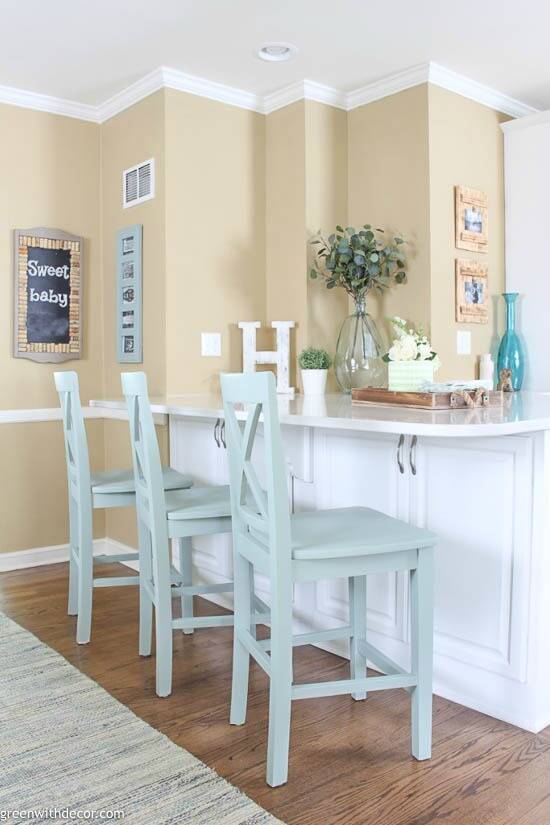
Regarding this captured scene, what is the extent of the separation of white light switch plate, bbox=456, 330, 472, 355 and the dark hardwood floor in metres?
1.77

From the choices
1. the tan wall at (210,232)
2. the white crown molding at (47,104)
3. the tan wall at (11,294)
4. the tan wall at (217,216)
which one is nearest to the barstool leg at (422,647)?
the tan wall at (217,216)

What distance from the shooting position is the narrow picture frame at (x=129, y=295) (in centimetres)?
371

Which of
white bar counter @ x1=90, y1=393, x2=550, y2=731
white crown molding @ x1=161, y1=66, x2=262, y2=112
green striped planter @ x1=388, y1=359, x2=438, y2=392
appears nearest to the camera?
white bar counter @ x1=90, y1=393, x2=550, y2=731

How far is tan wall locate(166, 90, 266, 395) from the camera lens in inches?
141

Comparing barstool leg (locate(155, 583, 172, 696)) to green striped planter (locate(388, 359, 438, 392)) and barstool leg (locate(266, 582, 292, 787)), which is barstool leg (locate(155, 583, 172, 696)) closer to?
barstool leg (locate(266, 582, 292, 787))

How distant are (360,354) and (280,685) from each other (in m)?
2.03

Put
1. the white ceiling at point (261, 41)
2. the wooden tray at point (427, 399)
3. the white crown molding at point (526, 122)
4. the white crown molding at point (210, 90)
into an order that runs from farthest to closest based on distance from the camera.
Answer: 1. the white crown molding at point (526, 122)
2. the white crown molding at point (210, 90)
3. the white ceiling at point (261, 41)
4. the wooden tray at point (427, 399)

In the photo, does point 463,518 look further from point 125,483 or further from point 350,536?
point 125,483

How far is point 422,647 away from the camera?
1.88 meters

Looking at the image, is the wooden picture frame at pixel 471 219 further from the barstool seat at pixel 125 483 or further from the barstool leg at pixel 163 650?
the barstool leg at pixel 163 650

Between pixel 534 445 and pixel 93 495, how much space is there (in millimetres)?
1619

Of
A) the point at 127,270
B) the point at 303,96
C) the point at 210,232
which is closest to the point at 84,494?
the point at 127,270

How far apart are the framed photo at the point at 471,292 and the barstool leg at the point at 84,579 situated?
2044 millimetres

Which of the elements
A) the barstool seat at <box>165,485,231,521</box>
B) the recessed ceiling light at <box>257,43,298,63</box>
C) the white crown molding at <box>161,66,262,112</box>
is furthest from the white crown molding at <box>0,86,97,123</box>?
the barstool seat at <box>165,485,231,521</box>
